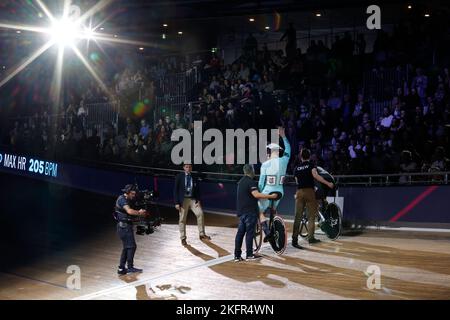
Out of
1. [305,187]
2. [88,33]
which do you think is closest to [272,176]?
[305,187]

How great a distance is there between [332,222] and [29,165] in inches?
638

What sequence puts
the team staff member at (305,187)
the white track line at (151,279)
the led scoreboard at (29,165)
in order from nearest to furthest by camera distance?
the white track line at (151,279) < the team staff member at (305,187) < the led scoreboard at (29,165)

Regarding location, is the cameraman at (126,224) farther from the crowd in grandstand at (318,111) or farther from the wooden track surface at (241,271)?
the crowd in grandstand at (318,111)

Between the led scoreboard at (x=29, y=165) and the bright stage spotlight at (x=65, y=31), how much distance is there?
18.8 ft

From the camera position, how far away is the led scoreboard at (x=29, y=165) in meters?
24.4

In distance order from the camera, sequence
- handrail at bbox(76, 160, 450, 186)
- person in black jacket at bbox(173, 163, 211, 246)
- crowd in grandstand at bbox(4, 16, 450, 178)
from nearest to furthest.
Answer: person in black jacket at bbox(173, 163, 211, 246) → handrail at bbox(76, 160, 450, 186) → crowd in grandstand at bbox(4, 16, 450, 178)

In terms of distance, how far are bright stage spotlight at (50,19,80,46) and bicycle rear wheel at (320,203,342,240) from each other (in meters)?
16.4

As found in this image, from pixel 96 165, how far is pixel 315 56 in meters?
9.14

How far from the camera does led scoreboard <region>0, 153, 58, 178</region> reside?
24438 millimetres

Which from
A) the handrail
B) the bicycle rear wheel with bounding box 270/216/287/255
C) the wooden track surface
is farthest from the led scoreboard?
the bicycle rear wheel with bounding box 270/216/287/255

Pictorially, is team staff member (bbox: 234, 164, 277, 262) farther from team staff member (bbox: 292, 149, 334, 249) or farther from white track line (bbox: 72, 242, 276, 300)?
team staff member (bbox: 292, 149, 334, 249)

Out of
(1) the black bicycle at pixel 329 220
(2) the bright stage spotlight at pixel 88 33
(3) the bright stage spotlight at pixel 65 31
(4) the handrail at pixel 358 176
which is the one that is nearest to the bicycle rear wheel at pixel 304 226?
(1) the black bicycle at pixel 329 220

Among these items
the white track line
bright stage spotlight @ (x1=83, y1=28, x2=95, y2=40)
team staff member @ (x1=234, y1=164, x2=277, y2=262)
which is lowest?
the white track line
